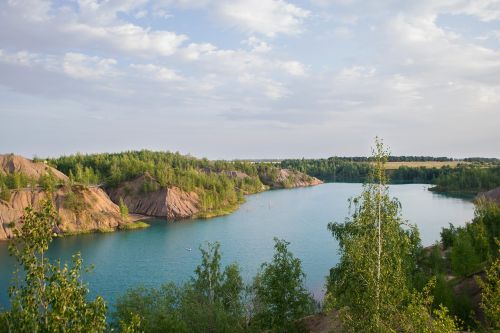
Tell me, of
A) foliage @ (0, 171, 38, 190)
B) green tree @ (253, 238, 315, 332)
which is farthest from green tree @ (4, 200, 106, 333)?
foliage @ (0, 171, 38, 190)

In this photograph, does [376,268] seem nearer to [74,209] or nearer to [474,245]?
[474,245]

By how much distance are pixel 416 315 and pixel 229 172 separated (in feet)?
602

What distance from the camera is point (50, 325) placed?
9.66 meters

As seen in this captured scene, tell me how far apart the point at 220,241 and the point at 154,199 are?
44.4 meters

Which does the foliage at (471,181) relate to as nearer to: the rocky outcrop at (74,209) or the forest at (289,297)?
the rocky outcrop at (74,209)

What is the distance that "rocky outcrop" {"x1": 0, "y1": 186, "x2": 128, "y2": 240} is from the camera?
3417 inches

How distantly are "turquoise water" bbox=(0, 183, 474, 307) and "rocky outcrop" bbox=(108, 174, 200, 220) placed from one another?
8447 millimetres

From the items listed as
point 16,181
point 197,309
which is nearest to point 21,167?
point 16,181

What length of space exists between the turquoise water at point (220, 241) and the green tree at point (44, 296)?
37.3m

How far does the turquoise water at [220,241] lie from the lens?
55562mm

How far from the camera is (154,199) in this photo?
117938 millimetres

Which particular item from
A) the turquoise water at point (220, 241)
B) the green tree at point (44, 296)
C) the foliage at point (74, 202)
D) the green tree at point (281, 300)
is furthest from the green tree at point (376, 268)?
the foliage at point (74, 202)

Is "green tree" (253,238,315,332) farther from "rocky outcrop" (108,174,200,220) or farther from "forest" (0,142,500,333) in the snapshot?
"rocky outcrop" (108,174,200,220)

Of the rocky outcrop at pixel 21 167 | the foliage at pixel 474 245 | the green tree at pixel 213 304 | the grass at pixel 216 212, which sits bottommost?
the grass at pixel 216 212
